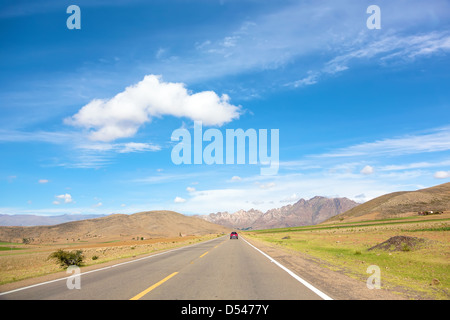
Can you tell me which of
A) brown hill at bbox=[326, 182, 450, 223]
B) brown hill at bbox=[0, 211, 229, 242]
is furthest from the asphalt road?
brown hill at bbox=[326, 182, 450, 223]

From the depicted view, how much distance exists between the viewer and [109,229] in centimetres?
16038

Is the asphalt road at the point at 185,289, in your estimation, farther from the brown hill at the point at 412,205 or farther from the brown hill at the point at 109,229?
the brown hill at the point at 412,205

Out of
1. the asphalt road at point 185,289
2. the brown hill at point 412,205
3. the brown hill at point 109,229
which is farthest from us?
the brown hill at point 412,205

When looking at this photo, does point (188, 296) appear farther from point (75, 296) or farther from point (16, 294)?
point (16, 294)

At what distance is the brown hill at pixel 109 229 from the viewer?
136000 mm

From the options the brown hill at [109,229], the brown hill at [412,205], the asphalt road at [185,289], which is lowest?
the brown hill at [109,229]

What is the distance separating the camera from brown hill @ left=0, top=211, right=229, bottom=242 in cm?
13600

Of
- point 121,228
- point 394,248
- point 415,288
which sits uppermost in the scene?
point 415,288

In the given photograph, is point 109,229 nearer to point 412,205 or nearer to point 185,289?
point 185,289

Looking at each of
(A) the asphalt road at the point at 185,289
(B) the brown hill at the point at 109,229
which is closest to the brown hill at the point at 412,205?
(B) the brown hill at the point at 109,229

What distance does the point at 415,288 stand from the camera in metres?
8.70
